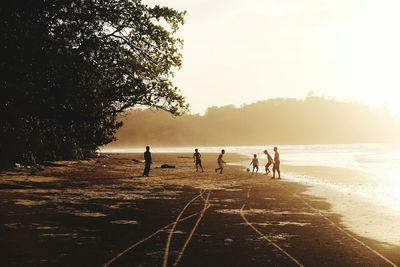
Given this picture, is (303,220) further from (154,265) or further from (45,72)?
(45,72)

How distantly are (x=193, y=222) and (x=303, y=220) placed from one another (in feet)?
12.0

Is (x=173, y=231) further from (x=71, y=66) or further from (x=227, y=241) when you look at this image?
(x=71, y=66)

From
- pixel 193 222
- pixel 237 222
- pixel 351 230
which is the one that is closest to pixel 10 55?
pixel 193 222

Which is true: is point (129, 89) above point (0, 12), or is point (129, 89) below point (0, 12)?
below

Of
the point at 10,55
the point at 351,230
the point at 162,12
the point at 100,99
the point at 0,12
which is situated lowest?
the point at 351,230

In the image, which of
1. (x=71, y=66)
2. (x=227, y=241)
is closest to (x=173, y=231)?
(x=227, y=241)

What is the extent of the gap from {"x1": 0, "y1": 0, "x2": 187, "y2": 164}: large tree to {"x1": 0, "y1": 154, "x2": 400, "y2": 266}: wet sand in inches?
130

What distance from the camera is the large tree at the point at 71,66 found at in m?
16.8

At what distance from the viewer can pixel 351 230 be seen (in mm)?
12414

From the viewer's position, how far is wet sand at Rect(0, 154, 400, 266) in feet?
29.1

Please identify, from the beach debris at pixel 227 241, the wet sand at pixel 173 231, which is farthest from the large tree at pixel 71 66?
the beach debris at pixel 227 241

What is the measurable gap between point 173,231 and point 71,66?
9936 millimetres

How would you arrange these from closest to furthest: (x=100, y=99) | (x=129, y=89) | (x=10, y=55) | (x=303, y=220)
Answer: (x=303, y=220) < (x=10, y=55) < (x=100, y=99) < (x=129, y=89)

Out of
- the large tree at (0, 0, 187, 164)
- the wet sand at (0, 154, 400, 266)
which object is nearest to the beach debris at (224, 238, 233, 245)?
the wet sand at (0, 154, 400, 266)
